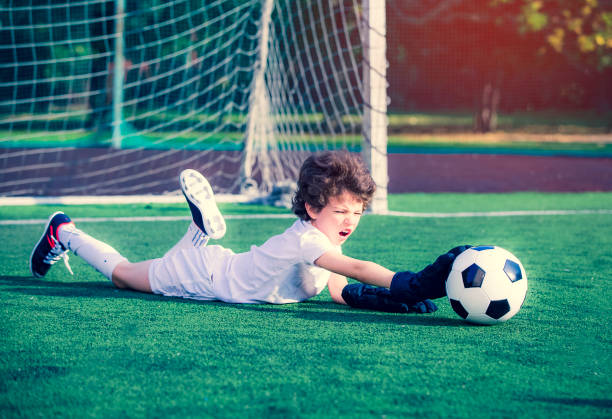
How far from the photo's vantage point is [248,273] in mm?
3566

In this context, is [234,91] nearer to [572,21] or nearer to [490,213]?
[490,213]

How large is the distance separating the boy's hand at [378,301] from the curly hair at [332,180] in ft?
1.43

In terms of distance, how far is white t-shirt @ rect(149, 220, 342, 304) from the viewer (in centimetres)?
343

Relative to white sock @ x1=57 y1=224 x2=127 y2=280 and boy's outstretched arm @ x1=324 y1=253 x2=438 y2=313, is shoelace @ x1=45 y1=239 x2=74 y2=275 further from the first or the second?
boy's outstretched arm @ x1=324 y1=253 x2=438 y2=313

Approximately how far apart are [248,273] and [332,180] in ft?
2.02

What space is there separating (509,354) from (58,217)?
249 centimetres

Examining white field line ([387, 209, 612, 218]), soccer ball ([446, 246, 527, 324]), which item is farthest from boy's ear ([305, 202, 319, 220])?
white field line ([387, 209, 612, 218])

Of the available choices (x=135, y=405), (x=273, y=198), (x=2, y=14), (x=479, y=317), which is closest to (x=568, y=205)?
(x=273, y=198)

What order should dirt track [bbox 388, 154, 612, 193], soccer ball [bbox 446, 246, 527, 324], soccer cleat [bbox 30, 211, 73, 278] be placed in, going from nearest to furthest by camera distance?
soccer ball [bbox 446, 246, 527, 324] < soccer cleat [bbox 30, 211, 73, 278] < dirt track [bbox 388, 154, 612, 193]

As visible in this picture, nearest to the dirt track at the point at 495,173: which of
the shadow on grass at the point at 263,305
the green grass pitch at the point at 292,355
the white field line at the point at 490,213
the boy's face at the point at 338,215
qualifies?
the white field line at the point at 490,213

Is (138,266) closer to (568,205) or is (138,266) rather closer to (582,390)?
(582,390)

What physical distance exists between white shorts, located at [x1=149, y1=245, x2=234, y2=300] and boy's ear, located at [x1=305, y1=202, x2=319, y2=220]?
0.50 meters

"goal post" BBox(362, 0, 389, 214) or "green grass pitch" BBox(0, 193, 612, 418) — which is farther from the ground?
"goal post" BBox(362, 0, 389, 214)

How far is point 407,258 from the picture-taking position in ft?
15.7
